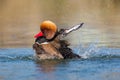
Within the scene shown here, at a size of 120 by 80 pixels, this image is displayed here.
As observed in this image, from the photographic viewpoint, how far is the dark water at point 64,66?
15.2 metres

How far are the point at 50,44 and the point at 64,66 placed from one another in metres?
1.06

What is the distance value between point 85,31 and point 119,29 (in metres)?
1.51

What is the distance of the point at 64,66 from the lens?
1677 centimetres

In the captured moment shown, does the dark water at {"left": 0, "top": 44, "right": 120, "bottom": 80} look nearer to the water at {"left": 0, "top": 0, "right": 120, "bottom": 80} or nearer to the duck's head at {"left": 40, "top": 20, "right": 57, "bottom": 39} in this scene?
the water at {"left": 0, "top": 0, "right": 120, "bottom": 80}

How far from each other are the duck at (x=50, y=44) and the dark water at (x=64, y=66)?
204 mm

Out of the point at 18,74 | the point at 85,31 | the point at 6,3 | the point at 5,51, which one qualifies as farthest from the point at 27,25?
the point at 6,3

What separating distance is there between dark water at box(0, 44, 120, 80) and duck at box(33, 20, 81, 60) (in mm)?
204

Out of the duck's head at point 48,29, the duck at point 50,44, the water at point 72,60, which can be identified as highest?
the duck's head at point 48,29

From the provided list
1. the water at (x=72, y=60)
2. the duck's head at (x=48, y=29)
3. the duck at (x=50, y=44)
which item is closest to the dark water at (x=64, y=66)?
the water at (x=72, y=60)

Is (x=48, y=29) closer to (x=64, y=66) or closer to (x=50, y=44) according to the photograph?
(x=50, y=44)

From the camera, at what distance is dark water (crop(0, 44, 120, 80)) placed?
15203 mm

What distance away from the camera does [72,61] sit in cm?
1755

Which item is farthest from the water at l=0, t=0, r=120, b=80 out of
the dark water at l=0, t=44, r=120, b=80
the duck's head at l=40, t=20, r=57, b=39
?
the duck's head at l=40, t=20, r=57, b=39

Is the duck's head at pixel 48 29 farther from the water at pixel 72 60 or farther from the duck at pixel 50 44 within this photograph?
the water at pixel 72 60
